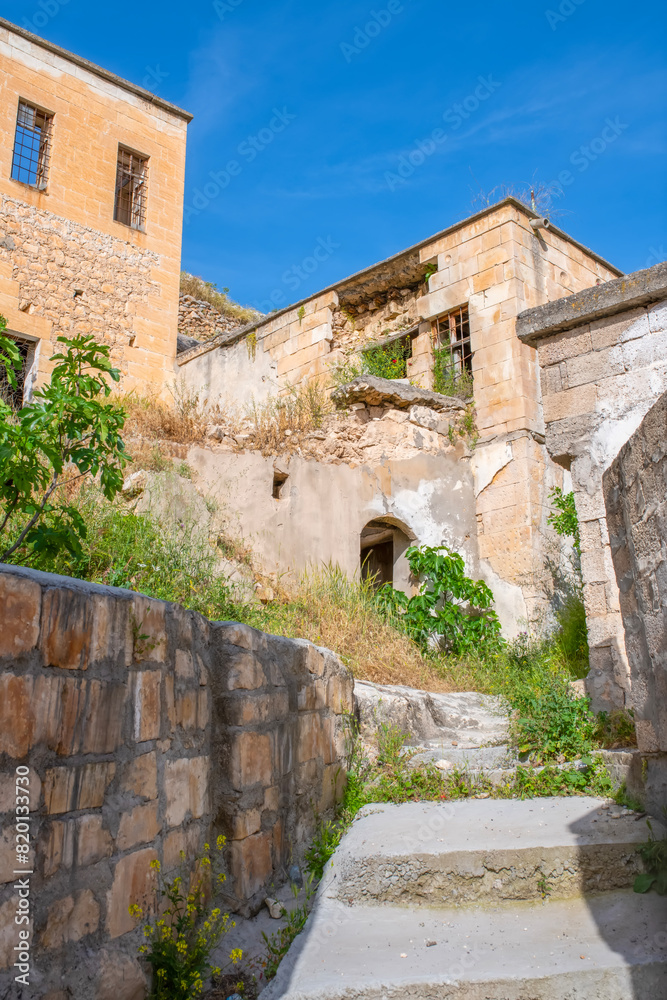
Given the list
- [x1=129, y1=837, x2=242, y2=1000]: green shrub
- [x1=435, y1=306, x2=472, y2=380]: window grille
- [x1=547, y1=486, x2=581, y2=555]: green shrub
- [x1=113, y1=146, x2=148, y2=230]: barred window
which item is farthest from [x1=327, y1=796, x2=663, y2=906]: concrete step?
[x1=113, y1=146, x2=148, y2=230]: barred window

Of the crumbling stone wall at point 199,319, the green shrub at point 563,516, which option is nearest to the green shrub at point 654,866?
the green shrub at point 563,516

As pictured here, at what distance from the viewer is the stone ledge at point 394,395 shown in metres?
9.55

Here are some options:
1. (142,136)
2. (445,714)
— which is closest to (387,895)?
(445,714)

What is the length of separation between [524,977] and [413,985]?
361 millimetres

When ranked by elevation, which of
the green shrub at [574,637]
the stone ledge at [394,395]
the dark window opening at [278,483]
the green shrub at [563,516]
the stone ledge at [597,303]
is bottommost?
the green shrub at [574,637]

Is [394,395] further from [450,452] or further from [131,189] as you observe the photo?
[131,189]

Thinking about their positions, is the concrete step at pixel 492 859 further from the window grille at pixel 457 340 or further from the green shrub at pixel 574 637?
the window grille at pixel 457 340

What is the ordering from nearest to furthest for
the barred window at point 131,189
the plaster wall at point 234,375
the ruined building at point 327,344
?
the ruined building at point 327,344, the plaster wall at point 234,375, the barred window at point 131,189

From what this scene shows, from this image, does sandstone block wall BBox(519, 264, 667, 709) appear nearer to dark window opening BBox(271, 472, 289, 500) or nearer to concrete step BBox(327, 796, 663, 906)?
concrete step BBox(327, 796, 663, 906)

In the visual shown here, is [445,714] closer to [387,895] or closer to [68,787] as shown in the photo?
[387,895]

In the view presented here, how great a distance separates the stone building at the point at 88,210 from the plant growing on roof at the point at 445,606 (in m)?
5.97

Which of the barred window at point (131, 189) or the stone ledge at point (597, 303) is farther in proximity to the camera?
the barred window at point (131, 189)

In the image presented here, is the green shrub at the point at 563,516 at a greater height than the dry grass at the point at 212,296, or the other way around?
the dry grass at the point at 212,296

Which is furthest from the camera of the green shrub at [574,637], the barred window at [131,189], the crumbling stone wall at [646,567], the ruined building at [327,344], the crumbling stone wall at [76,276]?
the barred window at [131,189]
